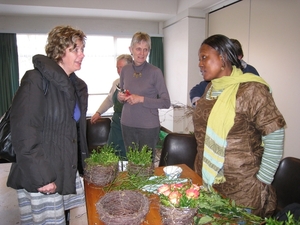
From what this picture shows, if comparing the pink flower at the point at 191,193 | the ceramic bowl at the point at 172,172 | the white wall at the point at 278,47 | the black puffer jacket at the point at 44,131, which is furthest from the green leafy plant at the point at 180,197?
the white wall at the point at 278,47

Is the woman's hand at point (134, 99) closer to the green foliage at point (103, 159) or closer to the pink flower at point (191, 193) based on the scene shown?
the green foliage at point (103, 159)

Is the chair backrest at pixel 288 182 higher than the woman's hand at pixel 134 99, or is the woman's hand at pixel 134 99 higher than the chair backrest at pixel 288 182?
the woman's hand at pixel 134 99

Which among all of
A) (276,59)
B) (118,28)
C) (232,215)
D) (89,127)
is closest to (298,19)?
(276,59)

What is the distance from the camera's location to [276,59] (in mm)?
2826

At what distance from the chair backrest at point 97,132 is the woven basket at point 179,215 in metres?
2.40

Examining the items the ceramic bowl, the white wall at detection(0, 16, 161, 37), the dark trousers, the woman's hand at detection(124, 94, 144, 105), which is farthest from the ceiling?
the ceramic bowl

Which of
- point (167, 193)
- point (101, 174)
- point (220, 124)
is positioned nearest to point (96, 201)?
point (101, 174)

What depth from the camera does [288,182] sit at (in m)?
1.52

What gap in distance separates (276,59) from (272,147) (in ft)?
6.89

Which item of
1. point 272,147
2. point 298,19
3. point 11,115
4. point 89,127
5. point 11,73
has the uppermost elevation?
point 298,19

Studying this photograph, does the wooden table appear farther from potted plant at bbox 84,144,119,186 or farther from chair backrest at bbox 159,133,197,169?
chair backrest at bbox 159,133,197,169

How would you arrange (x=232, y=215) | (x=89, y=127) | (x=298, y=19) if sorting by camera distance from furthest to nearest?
(x=89, y=127) → (x=298, y=19) → (x=232, y=215)

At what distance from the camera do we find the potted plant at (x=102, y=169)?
4.17ft

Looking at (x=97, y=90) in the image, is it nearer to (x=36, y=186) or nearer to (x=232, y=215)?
(x=36, y=186)
